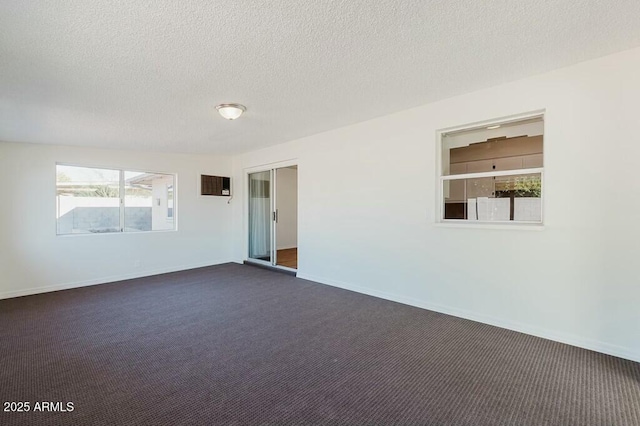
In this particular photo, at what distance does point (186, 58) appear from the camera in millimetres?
2338

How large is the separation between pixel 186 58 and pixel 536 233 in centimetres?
346

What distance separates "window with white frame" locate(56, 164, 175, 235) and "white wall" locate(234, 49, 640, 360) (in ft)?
12.1

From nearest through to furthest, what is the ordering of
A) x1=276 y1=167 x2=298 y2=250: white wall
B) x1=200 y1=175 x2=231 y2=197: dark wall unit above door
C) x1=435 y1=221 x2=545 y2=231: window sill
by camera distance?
1. x1=435 y1=221 x2=545 y2=231: window sill
2. x1=200 y1=175 x2=231 y2=197: dark wall unit above door
3. x1=276 y1=167 x2=298 y2=250: white wall

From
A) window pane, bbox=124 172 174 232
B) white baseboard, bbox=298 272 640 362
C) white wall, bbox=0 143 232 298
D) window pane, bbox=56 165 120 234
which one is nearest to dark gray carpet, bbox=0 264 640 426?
white baseboard, bbox=298 272 640 362

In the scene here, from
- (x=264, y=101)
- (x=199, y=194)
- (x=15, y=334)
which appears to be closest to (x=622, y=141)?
(x=264, y=101)

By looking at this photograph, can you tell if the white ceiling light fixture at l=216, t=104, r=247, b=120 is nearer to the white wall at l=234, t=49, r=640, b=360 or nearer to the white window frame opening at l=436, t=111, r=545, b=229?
the white wall at l=234, t=49, r=640, b=360

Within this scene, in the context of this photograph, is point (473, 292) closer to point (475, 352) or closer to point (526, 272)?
point (526, 272)

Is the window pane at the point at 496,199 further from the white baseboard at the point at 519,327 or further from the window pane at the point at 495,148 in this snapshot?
the white baseboard at the point at 519,327

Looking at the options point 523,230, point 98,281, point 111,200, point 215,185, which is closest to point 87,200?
point 111,200

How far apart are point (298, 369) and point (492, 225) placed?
2413 millimetres

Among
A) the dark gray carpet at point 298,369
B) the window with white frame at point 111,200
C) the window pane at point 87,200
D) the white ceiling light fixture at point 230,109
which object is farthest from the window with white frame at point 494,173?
the window pane at point 87,200

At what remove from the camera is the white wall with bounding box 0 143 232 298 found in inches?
175

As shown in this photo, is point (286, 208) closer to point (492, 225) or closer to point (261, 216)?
point (261, 216)

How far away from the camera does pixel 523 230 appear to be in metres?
2.91
